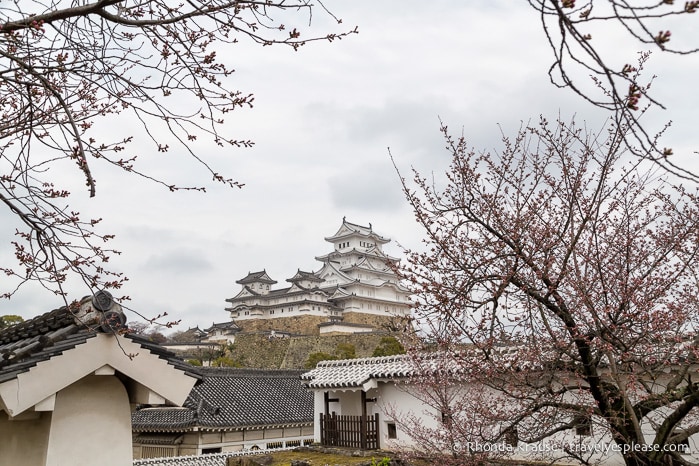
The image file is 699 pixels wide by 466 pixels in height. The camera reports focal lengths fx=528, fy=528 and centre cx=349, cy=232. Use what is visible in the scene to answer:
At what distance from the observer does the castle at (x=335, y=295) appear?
46.6m

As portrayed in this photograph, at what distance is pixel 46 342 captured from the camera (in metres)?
3.48

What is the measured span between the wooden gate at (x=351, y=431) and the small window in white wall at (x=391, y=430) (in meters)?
0.27

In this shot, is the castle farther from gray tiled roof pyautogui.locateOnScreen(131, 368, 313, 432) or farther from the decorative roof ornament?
the decorative roof ornament

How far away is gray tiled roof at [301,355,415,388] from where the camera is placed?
1273 centimetres

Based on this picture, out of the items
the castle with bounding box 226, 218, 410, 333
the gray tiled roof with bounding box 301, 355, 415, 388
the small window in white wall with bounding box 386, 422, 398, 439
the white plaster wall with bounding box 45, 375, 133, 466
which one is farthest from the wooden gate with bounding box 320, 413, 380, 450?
the castle with bounding box 226, 218, 410, 333

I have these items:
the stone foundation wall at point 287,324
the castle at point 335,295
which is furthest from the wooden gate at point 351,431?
the stone foundation wall at point 287,324

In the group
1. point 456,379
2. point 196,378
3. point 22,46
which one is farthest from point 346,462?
point 22,46

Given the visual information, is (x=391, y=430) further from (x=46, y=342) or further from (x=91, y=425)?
(x=46, y=342)

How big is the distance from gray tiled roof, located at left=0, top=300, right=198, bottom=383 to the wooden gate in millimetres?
10099

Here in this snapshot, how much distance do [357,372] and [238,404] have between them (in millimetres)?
5708

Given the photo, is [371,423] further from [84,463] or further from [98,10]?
[98,10]

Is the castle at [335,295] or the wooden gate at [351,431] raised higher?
the castle at [335,295]

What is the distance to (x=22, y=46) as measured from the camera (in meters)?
2.65

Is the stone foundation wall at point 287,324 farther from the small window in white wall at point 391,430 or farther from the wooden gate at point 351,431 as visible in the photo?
the small window in white wall at point 391,430
